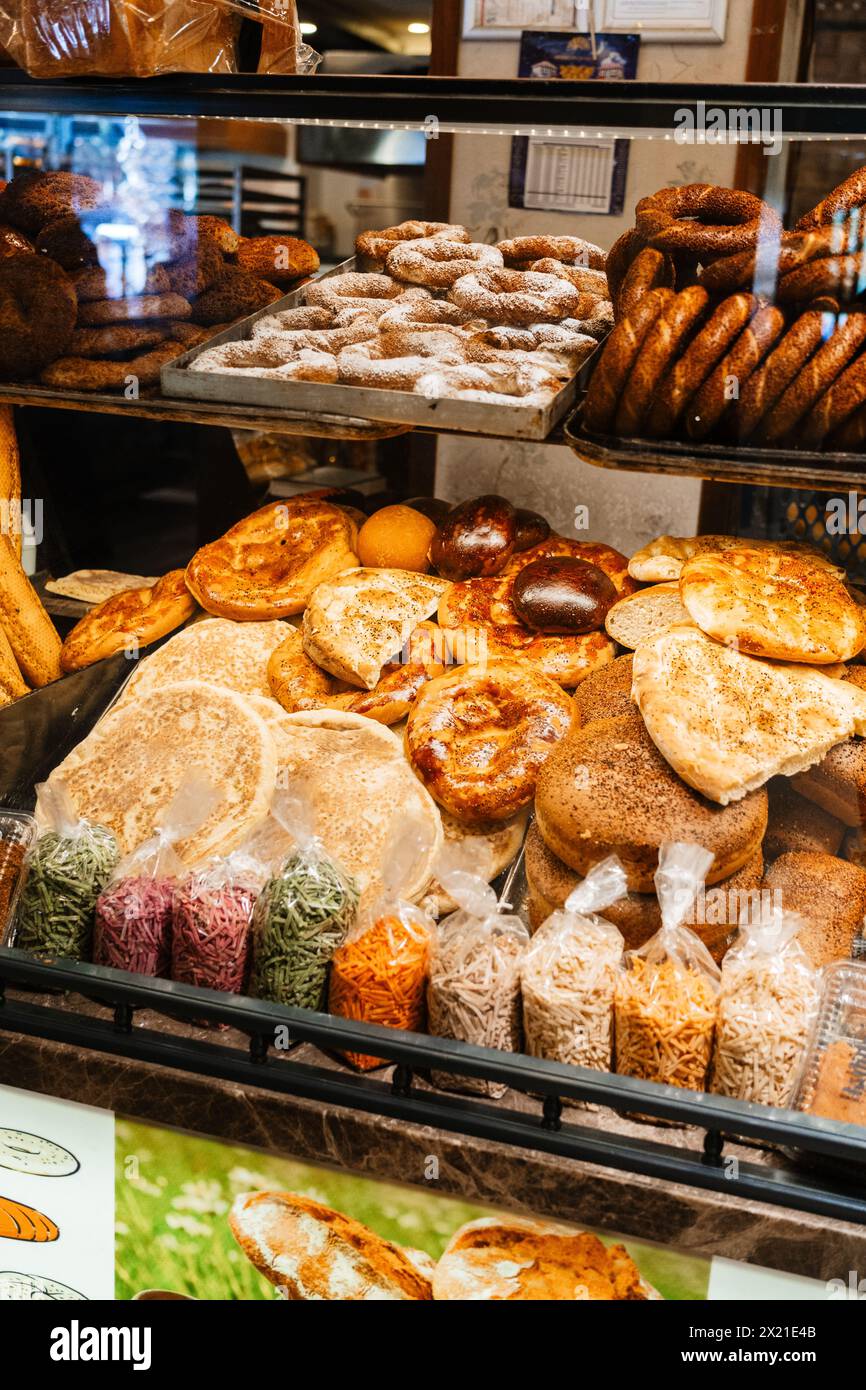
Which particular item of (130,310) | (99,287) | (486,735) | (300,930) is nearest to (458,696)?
(486,735)

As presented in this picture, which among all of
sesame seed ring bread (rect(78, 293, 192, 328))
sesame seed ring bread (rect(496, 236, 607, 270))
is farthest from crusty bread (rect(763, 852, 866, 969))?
sesame seed ring bread (rect(78, 293, 192, 328))

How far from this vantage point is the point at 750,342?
1894mm

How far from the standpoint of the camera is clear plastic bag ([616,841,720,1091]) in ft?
5.78

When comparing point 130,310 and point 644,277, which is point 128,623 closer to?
point 130,310

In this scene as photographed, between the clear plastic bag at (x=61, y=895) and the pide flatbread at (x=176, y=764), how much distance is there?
18cm

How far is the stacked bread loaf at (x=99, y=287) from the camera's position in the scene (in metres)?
2.42

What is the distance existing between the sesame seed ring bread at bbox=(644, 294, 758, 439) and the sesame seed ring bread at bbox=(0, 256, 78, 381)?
133cm

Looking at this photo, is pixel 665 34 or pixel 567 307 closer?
pixel 567 307

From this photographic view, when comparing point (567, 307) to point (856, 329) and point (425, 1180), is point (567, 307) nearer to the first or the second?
point (856, 329)

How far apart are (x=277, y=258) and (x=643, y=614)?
1.30 m

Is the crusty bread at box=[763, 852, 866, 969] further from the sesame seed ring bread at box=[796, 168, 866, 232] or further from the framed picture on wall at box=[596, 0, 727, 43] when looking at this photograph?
the framed picture on wall at box=[596, 0, 727, 43]
